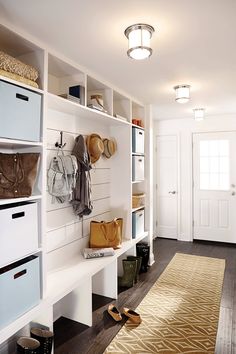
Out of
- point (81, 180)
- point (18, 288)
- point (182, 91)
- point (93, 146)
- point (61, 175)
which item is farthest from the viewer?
point (182, 91)

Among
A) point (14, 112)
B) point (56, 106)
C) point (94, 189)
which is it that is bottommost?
point (94, 189)

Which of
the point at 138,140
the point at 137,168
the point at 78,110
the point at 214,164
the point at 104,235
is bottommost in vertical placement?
the point at 104,235

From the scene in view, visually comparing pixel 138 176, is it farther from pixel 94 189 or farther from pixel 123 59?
pixel 123 59

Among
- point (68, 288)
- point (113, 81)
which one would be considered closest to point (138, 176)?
point (113, 81)

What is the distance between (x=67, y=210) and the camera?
106 inches

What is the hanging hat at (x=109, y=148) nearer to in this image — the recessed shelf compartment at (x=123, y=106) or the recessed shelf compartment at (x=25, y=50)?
the recessed shelf compartment at (x=123, y=106)

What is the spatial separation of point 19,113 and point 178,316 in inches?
91.0

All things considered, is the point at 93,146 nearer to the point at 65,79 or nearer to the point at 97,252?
the point at 65,79

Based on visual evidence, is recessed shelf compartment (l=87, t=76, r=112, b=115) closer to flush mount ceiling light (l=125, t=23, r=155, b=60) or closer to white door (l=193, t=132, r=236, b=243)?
flush mount ceiling light (l=125, t=23, r=155, b=60)

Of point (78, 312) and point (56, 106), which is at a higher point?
point (56, 106)

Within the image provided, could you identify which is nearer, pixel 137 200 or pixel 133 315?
pixel 133 315

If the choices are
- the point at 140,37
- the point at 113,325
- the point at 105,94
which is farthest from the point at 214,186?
the point at 140,37

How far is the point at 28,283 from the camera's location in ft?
5.81

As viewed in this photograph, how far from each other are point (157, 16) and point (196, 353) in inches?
94.4
